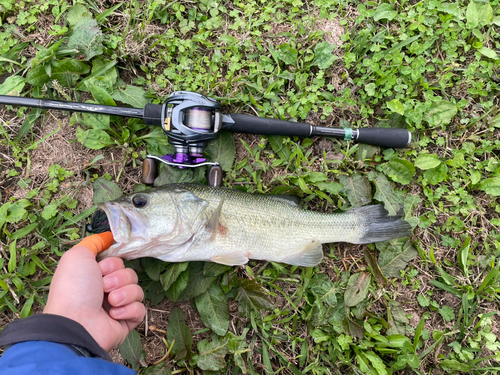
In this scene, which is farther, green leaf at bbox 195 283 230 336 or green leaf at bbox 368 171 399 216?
green leaf at bbox 368 171 399 216

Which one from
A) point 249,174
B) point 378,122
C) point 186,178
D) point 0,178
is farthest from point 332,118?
point 0,178

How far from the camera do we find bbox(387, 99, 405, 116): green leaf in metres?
3.51

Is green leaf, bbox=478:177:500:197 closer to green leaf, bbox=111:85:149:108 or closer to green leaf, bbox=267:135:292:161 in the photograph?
green leaf, bbox=267:135:292:161

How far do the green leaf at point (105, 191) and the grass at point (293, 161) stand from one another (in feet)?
0.08

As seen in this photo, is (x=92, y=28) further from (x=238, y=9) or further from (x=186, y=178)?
(x=186, y=178)

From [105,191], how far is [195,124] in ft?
4.16

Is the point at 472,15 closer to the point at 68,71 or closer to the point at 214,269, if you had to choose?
the point at 214,269

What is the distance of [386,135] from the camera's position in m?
3.45

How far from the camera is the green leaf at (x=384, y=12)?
12.0 feet

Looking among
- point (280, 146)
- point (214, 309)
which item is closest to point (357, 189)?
point (280, 146)

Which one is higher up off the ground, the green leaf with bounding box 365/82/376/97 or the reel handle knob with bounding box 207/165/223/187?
the green leaf with bounding box 365/82/376/97

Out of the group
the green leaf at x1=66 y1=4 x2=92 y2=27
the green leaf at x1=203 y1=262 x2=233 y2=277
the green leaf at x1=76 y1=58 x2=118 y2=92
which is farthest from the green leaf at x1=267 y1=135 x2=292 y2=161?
the green leaf at x1=66 y1=4 x2=92 y2=27

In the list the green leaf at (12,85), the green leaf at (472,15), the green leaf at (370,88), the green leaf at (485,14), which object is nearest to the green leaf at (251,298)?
the green leaf at (370,88)

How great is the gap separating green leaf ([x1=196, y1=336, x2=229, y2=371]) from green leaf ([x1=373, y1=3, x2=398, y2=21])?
4043 millimetres
